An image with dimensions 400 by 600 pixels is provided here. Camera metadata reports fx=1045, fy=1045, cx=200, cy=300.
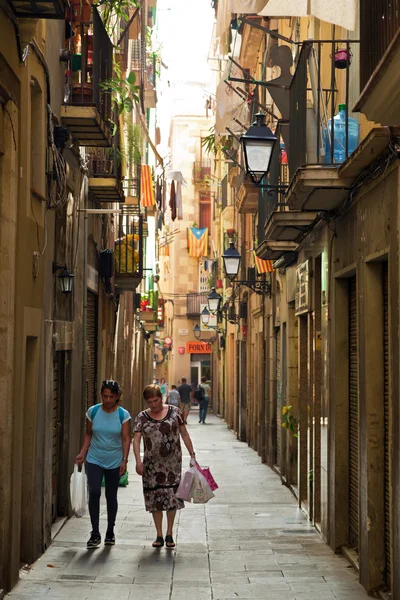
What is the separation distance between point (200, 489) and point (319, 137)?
3750 mm

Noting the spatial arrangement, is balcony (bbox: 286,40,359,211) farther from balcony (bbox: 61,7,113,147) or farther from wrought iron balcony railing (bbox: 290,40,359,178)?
balcony (bbox: 61,7,113,147)

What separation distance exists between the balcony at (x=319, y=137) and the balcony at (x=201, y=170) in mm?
49360

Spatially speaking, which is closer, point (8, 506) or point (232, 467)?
point (8, 506)

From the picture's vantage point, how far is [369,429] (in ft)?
30.1

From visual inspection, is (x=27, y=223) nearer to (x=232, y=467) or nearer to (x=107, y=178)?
(x=107, y=178)

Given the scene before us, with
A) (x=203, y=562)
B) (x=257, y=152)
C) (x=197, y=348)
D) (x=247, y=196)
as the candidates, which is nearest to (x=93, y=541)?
(x=203, y=562)

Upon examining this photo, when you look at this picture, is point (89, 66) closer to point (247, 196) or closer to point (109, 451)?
point (109, 451)

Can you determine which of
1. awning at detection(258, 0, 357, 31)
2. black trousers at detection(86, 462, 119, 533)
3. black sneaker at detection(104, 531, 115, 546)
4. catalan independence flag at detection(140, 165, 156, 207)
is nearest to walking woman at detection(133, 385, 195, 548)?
black trousers at detection(86, 462, 119, 533)

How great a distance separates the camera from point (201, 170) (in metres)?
61.9

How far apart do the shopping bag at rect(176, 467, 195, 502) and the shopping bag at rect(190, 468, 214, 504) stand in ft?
0.12

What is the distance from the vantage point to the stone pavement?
871cm

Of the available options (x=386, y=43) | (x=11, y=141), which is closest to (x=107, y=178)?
(x=11, y=141)

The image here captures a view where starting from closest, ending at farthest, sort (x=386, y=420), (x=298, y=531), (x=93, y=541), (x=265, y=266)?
1. (x=386, y=420)
2. (x=93, y=541)
3. (x=298, y=531)
4. (x=265, y=266)

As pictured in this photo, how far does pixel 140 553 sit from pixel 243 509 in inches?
168
